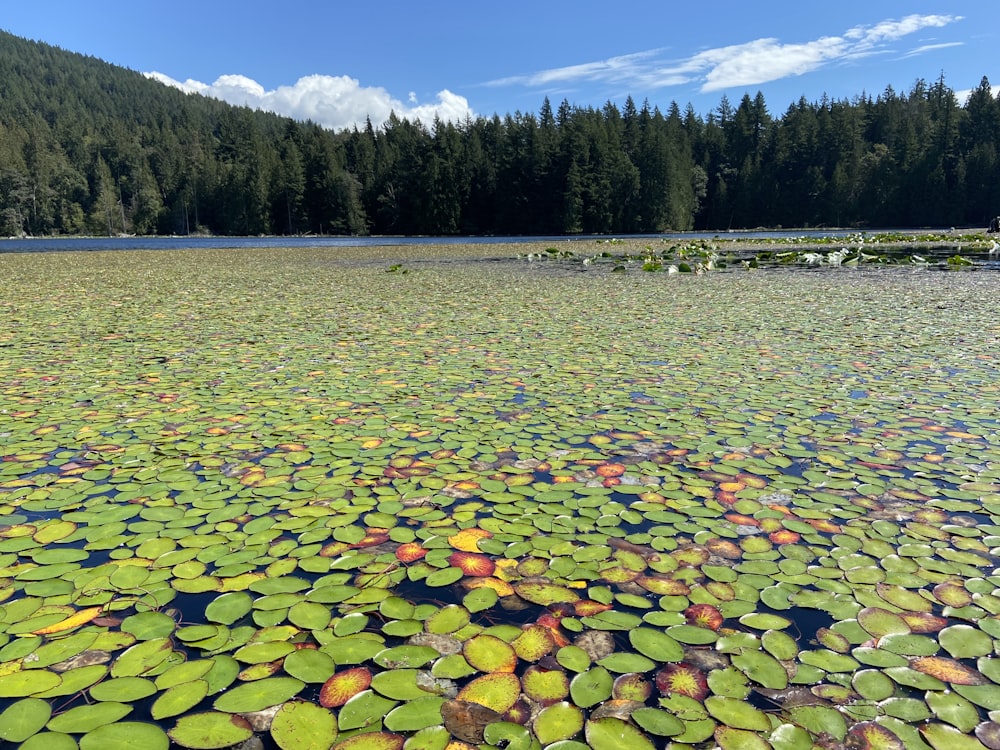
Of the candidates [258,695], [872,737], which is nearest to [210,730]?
[258,695]

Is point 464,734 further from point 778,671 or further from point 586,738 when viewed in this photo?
point 778,671

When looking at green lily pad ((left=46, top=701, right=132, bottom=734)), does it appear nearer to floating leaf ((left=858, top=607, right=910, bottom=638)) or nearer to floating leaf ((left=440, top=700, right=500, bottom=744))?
floating leaf ((left=440, top=700, right=500, bottom=744))

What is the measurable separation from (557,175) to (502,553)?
63.8 meters

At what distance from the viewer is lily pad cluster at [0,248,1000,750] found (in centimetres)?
160

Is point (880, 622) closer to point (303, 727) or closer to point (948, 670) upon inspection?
point (948, 670)

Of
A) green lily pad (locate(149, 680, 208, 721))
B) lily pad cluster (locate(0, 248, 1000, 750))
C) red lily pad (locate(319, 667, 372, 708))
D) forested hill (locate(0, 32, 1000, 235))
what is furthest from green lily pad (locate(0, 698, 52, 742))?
forested hill (locate(0, 32, 1000, 235))

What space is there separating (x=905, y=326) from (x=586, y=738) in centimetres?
763

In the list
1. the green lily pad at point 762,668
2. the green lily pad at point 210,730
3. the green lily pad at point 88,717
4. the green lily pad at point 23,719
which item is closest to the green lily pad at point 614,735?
the green lily pad at point 762,668

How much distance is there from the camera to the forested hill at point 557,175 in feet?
205

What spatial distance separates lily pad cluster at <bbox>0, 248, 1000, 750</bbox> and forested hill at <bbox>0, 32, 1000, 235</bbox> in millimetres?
58496

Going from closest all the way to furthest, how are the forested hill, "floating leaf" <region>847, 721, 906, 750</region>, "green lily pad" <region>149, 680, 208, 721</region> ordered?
"floating leaf" <region>847, 721, 906, 750</region> → "green lily pad" <region>149, 680, 208, 721</region> → the forested hill

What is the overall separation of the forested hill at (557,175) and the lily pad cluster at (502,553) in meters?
58.5

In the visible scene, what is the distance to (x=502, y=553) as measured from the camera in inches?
94.9

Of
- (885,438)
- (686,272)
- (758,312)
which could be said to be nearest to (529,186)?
(686,272)
